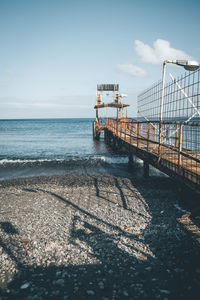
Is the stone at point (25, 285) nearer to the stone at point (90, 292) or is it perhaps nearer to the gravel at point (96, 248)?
the gravel at point (96, 248)

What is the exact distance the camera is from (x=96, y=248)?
570 cm

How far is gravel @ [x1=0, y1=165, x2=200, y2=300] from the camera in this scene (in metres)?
4.39

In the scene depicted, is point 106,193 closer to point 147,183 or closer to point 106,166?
point 147,183

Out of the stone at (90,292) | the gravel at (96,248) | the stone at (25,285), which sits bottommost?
the stone at (25,285)

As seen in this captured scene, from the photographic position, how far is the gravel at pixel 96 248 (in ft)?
14.4

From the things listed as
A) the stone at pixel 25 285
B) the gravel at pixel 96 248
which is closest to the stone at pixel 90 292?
the gravel at pixel 96 248

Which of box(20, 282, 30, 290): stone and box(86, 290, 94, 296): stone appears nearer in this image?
box(86, 290, 94, 296): stone

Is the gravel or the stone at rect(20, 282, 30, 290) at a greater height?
the gravel

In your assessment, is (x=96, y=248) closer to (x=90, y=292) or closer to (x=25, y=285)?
(x=90, y=292)

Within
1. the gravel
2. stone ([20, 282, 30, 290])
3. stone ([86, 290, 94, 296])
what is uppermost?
the gravel

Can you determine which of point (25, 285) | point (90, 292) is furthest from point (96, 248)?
point (25, 285)

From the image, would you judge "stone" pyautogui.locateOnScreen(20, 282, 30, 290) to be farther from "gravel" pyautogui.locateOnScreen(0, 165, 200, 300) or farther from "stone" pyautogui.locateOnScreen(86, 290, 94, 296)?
"stone" pyautogui.locateOnScreen(86, 290, 94, 296)

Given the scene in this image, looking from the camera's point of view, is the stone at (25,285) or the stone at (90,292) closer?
the stone at (90,292)

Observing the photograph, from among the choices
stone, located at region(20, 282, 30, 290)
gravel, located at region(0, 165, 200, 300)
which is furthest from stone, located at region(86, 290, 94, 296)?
stone, located at region(20, 282, 30, 290)
